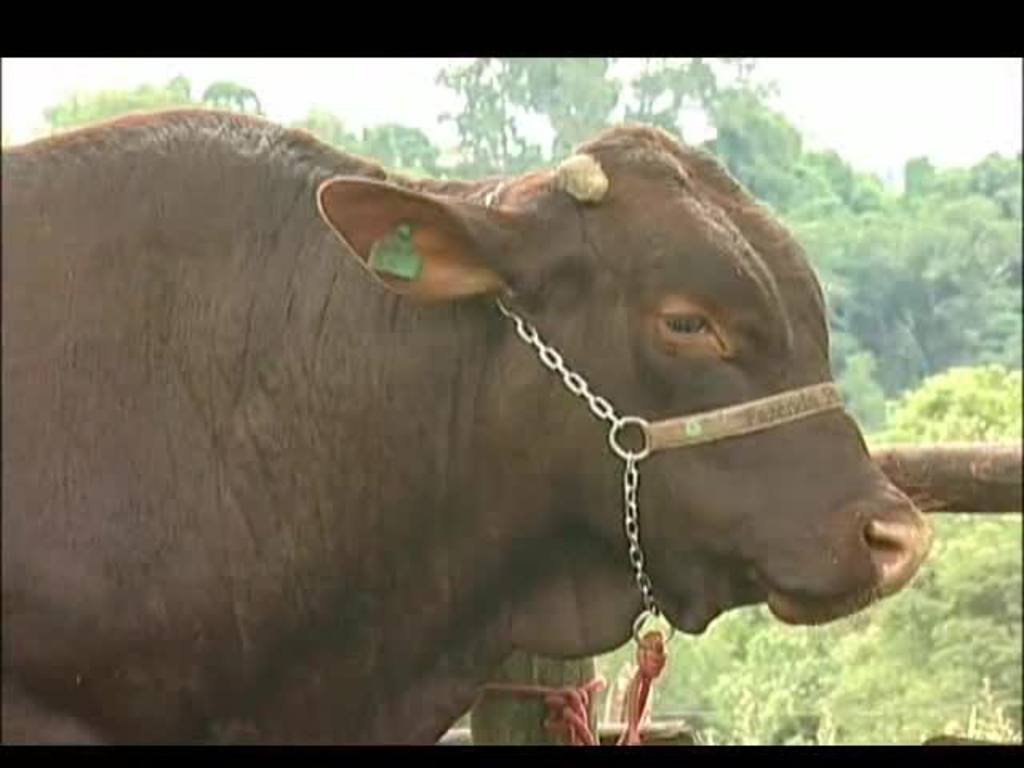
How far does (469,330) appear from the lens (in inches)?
104

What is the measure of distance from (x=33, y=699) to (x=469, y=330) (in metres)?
0.86

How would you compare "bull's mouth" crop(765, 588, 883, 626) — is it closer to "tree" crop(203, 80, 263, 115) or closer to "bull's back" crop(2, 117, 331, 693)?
"bull's back" crop(2, 117, 331, 693)

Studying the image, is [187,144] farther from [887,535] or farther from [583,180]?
[887,535]

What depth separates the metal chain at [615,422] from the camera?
8.35 feet

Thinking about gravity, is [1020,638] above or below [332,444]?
below

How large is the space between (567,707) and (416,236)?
1.02 m

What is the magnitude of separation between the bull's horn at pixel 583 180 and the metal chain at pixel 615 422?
0.21 m

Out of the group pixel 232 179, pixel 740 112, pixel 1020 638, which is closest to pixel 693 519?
pixel 232 179

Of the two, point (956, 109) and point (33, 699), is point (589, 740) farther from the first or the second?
point (956, 109)

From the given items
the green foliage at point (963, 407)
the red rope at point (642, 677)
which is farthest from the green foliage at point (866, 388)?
the red rope at point (642, 677)

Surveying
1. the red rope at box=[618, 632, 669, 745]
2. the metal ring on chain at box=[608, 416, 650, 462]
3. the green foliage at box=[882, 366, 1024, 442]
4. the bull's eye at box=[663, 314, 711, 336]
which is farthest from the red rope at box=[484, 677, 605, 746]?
the green foliage at box=[882, 366, 1024, 442]

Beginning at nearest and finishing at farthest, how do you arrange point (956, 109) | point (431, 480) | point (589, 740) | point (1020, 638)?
1. point (431, 480)
2. point (589, 740)
3. point (956, 109)
4. point (1020, 638)

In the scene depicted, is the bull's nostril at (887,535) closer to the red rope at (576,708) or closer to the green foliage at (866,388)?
the red rope at (576,708)

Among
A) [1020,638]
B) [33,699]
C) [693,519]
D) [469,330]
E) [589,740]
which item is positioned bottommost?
[1020,638]
